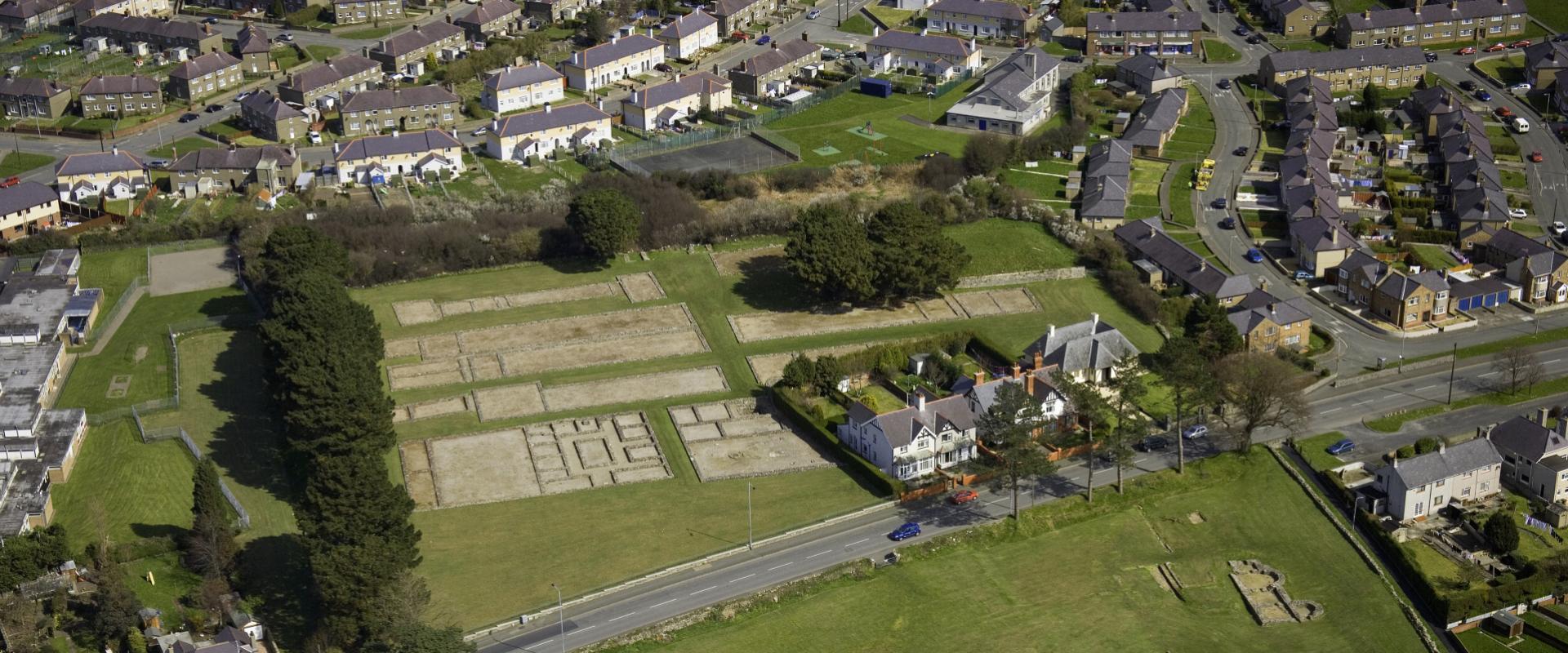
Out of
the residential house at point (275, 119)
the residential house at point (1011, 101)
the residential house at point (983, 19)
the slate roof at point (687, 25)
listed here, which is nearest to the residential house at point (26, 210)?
the residential house at point (275, 119)

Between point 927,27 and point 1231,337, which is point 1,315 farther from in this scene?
point 927,27

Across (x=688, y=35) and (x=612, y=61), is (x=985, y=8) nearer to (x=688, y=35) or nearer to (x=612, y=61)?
(x=688, y=35)

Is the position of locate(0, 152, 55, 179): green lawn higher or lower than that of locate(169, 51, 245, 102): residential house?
lower

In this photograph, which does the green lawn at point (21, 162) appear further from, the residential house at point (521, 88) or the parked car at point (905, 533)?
the parked car at point (905, 533)

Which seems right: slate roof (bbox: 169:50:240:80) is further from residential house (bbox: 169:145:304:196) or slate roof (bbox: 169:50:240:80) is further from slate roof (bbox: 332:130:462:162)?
slate roof (bbox: 332:130:462:162)

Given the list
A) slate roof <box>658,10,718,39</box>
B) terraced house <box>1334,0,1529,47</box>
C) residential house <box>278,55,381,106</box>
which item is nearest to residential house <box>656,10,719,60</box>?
slate roof <box>658,10,718,39</box>

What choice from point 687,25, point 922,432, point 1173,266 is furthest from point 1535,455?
point 687,25

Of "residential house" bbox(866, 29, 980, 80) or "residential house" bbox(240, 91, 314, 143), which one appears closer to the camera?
"residential house" bbox(240, 91, 314, 143)

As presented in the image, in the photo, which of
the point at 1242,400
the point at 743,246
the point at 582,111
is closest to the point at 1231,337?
the point at 1242,400
